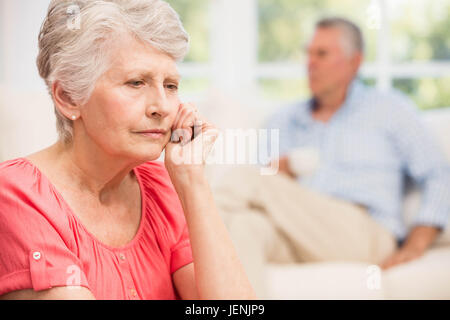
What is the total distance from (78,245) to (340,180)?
1187mm

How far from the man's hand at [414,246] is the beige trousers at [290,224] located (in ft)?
0.18

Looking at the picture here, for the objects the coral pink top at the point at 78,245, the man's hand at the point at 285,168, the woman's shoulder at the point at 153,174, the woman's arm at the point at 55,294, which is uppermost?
the man's hand at the point at 285,168

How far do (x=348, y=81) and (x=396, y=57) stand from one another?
1.96ft

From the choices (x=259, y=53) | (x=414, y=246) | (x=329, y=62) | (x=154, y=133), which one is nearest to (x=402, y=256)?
(x=414, y=246)

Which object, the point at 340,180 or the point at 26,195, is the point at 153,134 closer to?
the point at 26,195

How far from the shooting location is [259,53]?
2.70 m

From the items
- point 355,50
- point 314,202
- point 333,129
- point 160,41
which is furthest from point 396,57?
point 160,41

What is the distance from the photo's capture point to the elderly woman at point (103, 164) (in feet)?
1.99

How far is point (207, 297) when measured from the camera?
25.4 inches

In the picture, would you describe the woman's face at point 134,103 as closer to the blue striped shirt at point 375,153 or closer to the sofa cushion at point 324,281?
the sofa cushion at point 324,281

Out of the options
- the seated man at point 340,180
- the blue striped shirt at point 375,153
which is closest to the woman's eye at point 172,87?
the seated man at point 340,180

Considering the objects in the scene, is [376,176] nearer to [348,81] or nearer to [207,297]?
[348,81]

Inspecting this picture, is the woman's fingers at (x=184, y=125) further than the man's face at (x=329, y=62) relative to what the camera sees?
No

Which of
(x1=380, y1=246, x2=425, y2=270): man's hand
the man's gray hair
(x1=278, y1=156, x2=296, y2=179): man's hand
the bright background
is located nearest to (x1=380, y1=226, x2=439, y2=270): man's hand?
(x1=380, y1=246, x2=425, y2=270): man's hand
